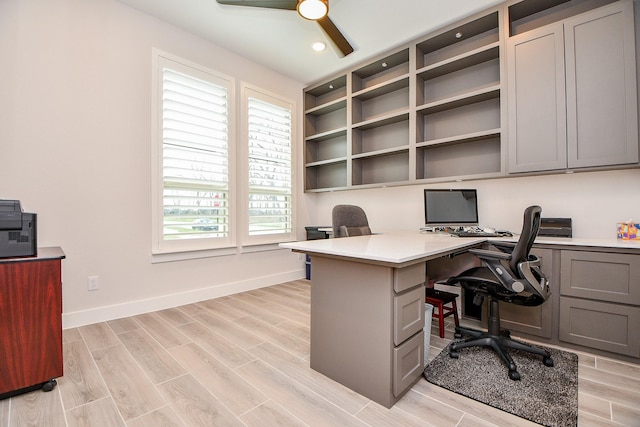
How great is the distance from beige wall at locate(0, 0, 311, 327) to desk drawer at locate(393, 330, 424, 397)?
2515mm

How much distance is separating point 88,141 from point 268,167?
1991mm

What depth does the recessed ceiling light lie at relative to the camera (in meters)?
3.38

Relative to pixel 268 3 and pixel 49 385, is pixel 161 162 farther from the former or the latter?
pixel 49 385

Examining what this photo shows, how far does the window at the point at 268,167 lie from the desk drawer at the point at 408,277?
8.48ft

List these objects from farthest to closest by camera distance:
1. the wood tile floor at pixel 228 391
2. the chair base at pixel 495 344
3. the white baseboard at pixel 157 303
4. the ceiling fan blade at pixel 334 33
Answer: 1. the white baseboard at pixel 157 303
2. the ceiling fan blade at pixel 334 33
3. the chair base at pixel 495 344
4. the wood tile floor at pixel 228 391

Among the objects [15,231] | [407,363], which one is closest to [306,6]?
[15,231]

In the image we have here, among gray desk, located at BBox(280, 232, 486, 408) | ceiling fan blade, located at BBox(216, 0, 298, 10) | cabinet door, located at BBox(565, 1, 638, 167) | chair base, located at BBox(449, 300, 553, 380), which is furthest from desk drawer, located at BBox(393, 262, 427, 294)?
ceiling fan blade, located at BBox(216, 0, 298, 10)

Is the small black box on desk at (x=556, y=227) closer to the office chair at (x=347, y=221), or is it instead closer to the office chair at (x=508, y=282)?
the office chair at (x=508, y=282)

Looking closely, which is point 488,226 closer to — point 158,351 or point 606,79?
point 606,79

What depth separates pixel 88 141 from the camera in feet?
8.54

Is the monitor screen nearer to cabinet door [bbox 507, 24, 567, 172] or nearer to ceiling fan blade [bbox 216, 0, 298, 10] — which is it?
cabinet door [bbox 507, 24, 567, 172]

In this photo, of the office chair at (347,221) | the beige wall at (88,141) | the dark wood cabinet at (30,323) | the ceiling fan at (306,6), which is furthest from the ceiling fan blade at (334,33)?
the dark wood cabinet at (30,323)

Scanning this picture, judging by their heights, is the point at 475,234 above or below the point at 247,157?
below

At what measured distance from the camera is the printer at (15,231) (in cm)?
157
